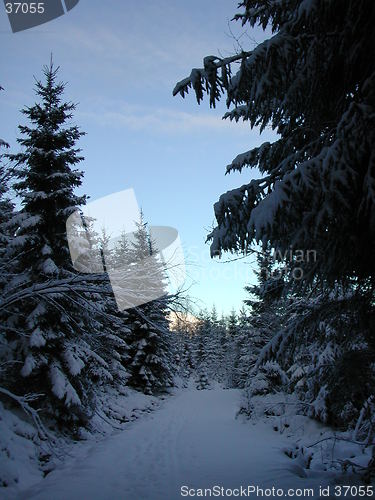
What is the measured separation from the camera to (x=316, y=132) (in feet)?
17.5

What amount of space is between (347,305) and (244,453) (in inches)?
290

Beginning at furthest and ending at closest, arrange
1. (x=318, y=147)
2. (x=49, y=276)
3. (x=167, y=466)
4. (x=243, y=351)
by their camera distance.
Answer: (x=243, y=351) → (x=49, y=276) → (x=167, y=466) → (x=318, y=147)

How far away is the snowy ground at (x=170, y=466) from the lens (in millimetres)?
6848

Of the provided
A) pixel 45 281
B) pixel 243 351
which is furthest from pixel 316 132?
pixel 243 351

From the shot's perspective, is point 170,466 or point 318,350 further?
point 318,350

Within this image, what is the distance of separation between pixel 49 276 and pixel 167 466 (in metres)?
6.95

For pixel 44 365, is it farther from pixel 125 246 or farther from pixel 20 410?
pixel 125 246

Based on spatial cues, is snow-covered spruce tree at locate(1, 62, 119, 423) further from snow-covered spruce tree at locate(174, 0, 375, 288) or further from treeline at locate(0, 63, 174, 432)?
snow-covered spruce tree at locate(174, 0, 375, 288)

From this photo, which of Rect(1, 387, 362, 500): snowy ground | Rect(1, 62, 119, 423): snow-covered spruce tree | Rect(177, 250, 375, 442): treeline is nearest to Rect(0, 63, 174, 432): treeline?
Rect(1, 62, 119, 423): snow-covered spruce tree

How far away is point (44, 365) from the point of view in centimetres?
1112

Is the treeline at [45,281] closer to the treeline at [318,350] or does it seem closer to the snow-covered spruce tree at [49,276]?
the snow-covered spruce tree at [49,276]

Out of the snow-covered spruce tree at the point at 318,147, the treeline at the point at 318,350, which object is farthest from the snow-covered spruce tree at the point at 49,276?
the snow-covered spruce tree at the point at 318,147

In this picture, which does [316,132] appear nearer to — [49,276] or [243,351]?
[49,276]

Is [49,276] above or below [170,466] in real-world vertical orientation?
above
